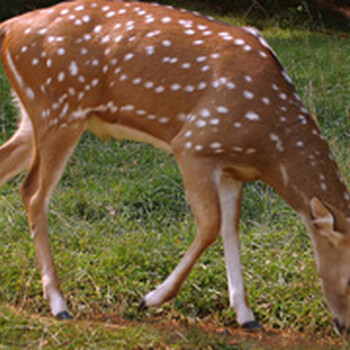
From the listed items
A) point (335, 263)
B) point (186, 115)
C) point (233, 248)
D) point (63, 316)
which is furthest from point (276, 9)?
point (63, 316)

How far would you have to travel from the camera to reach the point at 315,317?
5141 mm

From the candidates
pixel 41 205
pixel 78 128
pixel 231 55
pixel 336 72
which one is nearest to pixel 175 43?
pixel 231 55

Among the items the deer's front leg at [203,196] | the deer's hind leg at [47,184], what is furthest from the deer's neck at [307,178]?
the deer's hind leg at [47,184]

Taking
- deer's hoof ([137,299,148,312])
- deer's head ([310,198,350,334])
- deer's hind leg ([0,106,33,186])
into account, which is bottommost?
deer's hoof ([137,299,148,312])

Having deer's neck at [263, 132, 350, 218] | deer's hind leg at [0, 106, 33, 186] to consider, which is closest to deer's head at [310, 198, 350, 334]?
deer's neck at [263, 132, 350, 218]

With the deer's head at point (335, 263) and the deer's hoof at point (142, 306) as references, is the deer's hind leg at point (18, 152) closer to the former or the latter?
the deer's hoof at point (142, 306)

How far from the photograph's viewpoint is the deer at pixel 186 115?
189 inches

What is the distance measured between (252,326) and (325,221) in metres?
0.88

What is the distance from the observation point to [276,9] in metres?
13.7

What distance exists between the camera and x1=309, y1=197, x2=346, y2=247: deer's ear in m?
4.62

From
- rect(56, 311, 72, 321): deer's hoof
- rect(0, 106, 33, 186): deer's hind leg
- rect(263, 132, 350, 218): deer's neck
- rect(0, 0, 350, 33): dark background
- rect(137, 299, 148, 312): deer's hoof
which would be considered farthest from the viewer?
rect(0, 0, 350, 33): dark background

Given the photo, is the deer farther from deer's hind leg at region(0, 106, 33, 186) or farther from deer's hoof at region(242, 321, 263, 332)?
deer's hind leg at region(0, 106, 33, 186)

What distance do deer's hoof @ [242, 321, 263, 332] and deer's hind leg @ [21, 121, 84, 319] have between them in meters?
1.08

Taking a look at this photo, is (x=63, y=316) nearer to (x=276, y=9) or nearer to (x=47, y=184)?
(x=47, y=184)
